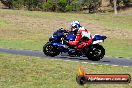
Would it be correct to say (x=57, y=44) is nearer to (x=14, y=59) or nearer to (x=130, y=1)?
(x=14, y=59)

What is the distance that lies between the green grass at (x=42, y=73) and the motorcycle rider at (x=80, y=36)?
2.97 metres

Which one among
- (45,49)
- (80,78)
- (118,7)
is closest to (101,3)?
(118,7)

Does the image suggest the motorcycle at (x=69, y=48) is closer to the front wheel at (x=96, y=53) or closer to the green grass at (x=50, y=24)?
the front wheel at (x=96, y=53)

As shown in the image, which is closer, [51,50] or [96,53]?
[96,53]

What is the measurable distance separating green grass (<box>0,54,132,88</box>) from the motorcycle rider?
297cm

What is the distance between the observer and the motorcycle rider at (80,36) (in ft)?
66.0

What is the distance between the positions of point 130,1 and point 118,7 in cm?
258

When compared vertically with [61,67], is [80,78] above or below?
above

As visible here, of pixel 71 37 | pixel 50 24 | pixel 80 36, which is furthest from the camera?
pixel 50 24

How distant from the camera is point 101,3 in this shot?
83938 mm

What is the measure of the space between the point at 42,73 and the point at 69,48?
650cm

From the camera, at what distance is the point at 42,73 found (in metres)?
14.3

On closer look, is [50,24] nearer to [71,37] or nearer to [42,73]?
[71,37]

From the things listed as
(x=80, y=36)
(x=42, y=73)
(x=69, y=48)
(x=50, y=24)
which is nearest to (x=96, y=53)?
(x=80, y=36)
